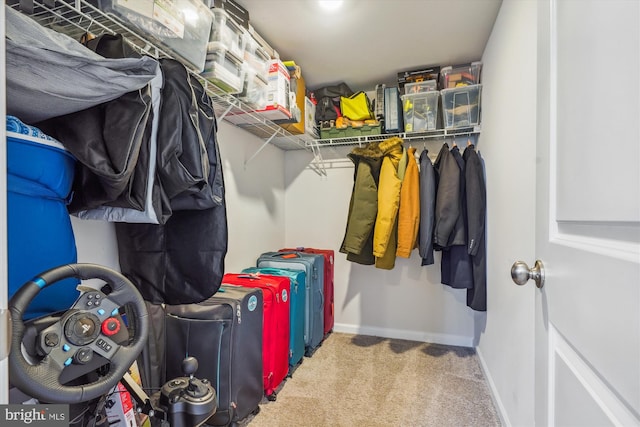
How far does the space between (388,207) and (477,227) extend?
585mm

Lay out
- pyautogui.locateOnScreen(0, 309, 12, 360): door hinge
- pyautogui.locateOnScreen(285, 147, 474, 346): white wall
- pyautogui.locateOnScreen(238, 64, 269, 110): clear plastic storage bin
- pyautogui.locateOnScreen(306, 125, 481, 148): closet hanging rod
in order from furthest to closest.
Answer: pyautogui.locateOnScreen(285, 147, 474, 346): white wall, pyautogui.locateOnScreen(306, 125, 481, 148): closet hanging rod, pyautogui.locateOnScreen(238, 64, 269, 110): clear plastic storage bin, pyautogui.locateOnScreen(0, 309, 12, 360): door hinge

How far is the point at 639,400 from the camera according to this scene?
39 centimetres

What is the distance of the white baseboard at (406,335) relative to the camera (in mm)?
2438

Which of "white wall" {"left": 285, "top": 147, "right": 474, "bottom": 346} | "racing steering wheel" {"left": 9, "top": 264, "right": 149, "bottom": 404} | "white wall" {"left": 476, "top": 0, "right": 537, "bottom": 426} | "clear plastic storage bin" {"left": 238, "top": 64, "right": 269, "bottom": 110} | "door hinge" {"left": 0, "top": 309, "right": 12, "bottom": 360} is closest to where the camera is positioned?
"door hinge" {"left": 0, "top": 309, "right": 12, "bottom": 360}

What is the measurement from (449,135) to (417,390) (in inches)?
72.2

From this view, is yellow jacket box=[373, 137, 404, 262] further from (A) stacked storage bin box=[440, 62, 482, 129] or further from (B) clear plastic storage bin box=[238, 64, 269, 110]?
(B) clear plastic storage bin box=[238, 64, 269, 110]

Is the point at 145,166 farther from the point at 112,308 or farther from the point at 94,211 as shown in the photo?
the point at 112,308

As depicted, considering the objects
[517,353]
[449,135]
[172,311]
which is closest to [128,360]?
[172,311]

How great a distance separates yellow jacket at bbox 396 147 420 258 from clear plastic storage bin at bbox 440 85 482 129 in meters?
0.48

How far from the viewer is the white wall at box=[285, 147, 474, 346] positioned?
249 cm

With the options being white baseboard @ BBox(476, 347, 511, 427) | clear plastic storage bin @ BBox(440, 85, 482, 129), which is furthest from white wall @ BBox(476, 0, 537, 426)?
clear plastic storage bin @ BBox(440, 85, 482, 129)

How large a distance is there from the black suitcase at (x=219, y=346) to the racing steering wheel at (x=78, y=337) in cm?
71

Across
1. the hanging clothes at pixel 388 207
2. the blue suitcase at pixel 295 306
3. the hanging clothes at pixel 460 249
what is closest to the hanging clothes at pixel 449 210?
the hanging clothes at pixel 460 249

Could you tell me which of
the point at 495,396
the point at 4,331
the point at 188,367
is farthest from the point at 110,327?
the point at 495,396
